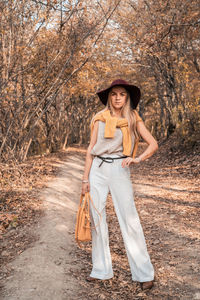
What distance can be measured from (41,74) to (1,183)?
4.21 metres

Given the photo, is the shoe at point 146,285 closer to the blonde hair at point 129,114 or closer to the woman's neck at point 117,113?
the blonde hair at point 129,114

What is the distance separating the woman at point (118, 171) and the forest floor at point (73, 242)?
36 centimetres

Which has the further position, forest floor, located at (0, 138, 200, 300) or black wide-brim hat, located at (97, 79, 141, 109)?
forest floor, located at (0, 138, 200, 300)

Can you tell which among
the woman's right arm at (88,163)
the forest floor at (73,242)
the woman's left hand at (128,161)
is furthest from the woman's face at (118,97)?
the forest floor at (73,242)

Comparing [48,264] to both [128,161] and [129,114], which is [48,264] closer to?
[128,161]

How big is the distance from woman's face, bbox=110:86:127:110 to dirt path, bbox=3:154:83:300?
202 cm

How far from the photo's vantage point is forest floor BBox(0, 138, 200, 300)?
11.0ft

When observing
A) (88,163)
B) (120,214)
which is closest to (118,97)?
(88,163)

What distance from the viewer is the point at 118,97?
10.7ft

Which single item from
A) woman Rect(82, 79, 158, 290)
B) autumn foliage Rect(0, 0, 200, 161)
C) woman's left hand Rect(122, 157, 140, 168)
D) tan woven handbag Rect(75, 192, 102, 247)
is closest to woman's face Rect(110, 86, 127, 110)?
woman Rect(82, 79, 158, 290)

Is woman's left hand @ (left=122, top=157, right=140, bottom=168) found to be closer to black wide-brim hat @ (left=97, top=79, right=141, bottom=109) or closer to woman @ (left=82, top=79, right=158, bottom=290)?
woman @ (left=82, top=79, right=158, bottom=290)

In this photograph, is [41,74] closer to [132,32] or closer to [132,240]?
[132,32]

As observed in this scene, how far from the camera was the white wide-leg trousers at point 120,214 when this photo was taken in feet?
10.6

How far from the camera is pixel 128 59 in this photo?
54.0 feet
